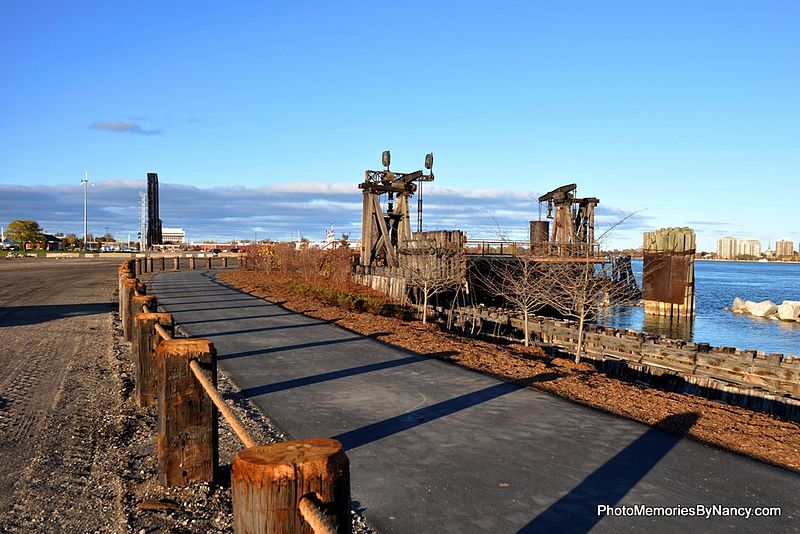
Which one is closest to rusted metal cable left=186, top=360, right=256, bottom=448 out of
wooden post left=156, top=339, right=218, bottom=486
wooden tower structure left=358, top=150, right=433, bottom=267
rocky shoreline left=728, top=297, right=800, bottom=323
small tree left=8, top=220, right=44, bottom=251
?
wooden post left=156, top=339, right=218, bottom=486

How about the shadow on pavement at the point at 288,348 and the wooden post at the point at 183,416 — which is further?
the shadow on pavement at the point at 288,348

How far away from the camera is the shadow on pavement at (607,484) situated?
168 inches

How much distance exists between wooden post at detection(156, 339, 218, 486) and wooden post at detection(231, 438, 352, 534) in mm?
2646

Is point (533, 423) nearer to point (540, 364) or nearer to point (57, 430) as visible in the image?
point (540, 364)

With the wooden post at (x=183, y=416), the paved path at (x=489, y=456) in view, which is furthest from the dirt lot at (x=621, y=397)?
the wooden post at (x=183, y=416)

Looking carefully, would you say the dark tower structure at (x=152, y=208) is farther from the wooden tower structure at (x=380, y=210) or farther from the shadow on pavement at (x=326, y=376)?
the shadow on pavement at (x=326, y=376)

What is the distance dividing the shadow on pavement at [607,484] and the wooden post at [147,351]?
4111 mm

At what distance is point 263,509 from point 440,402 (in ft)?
17.8

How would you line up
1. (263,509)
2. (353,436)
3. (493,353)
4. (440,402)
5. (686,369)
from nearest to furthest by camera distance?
(263,509), (353,436), (440,402), (493,353), (686,369)

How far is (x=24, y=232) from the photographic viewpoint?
365 feet

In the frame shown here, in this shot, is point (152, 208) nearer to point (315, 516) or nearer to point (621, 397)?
point (621, 397)

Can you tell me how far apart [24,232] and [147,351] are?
404 feet

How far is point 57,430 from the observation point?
6.72 m

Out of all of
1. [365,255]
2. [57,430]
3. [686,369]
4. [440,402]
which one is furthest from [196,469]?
[365,255]
